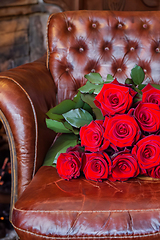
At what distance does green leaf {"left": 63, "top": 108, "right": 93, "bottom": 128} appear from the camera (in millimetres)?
678

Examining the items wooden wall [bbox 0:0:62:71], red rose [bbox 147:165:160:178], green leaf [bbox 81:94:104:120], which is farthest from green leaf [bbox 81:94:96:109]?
wooden wall [bbox 0:0:62:71]

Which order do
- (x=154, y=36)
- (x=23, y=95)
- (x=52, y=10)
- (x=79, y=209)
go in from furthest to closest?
(x=52, y=10) → (x=154, y=36) → (x=23, y=95) → (x=79, y=209)

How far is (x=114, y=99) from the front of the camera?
606 mm

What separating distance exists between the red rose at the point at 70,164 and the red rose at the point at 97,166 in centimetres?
2

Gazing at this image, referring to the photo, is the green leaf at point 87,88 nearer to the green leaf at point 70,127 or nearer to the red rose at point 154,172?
the green leaf at point 70,127

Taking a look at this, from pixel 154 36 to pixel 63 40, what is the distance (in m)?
0.43

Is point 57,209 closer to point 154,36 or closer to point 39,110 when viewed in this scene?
point 39,110

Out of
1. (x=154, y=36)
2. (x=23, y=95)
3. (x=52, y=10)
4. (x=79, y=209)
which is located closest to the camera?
(x=79, y=209)

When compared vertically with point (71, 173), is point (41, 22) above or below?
above

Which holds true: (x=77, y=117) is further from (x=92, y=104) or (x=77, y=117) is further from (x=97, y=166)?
(x=97, y=166)

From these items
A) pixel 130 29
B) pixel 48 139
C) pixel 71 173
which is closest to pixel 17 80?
pixel 48 139

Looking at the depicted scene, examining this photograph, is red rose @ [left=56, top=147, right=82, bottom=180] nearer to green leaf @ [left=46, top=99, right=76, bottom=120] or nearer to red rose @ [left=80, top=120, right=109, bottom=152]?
red rose @ [left=80, top=120, right=109, bottom=152]

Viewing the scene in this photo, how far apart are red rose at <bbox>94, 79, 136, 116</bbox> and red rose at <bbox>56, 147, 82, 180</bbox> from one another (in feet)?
0.47

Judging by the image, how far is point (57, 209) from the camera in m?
0.51
